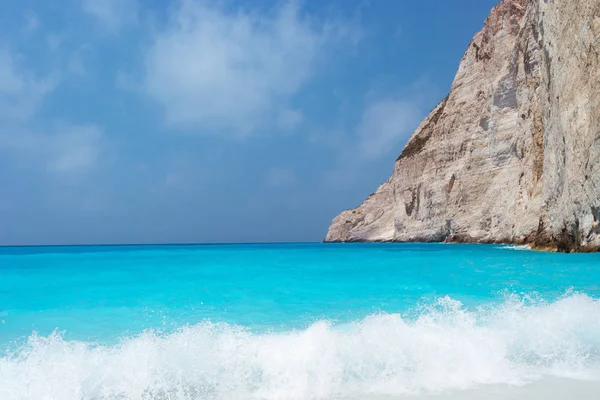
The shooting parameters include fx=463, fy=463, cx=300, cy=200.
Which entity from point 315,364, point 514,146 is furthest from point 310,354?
point 514,146

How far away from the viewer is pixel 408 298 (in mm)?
9328

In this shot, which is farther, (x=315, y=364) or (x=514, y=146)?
(x=514, y=146)

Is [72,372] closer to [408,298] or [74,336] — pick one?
[74,336]

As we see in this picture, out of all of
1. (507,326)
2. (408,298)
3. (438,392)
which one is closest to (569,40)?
(408,298)

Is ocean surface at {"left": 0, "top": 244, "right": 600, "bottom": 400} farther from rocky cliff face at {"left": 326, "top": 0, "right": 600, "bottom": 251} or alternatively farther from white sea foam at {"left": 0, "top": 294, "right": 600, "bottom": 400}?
rocky cliff face at {"left": 326, "top": 0, "right": 600, "bottom": 251}

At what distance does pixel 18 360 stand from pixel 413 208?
59866 millimetres

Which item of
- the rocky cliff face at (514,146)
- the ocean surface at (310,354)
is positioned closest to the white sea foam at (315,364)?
the ocean surface at (310,354)

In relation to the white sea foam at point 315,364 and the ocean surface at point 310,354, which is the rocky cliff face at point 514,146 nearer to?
the ocean surface at point 310,354

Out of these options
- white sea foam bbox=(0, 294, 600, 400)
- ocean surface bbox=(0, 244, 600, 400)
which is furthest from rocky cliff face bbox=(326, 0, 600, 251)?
white sea foam bbox=(0, 294, 600, 400)

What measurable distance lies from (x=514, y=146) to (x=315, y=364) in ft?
140

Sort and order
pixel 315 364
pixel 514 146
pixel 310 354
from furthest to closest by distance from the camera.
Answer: pixel 514 146
pixel 310 354
pixel 315 364

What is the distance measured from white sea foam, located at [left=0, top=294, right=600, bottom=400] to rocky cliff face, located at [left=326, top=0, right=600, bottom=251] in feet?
55.9

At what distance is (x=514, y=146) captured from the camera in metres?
42.0

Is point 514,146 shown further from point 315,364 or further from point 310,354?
point 315,364
